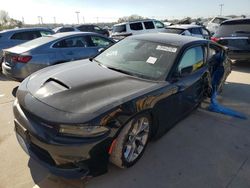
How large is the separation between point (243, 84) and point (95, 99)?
17.4 ft

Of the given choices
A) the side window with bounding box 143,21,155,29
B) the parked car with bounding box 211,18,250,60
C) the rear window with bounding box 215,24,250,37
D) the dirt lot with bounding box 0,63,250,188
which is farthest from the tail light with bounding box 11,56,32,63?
the side window with bounding box 143,21,155,29

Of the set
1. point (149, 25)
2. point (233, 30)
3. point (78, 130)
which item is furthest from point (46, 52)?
point (149, 25)

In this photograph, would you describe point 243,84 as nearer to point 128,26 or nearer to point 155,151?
point 155,151

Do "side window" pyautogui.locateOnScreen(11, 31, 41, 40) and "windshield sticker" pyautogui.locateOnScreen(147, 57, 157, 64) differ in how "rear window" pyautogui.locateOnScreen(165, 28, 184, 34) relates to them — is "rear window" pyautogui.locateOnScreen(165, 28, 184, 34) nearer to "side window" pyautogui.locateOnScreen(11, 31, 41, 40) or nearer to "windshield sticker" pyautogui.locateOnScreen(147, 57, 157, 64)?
"side window" pyautogui.locateOnScreen(11, 31, 41, 40)

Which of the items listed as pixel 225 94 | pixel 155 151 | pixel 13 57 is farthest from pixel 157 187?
pixel 13 57

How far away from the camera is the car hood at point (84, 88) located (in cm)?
252

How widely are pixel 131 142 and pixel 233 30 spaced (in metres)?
7.25

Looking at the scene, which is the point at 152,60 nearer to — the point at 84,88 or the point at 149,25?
the point at 84,88

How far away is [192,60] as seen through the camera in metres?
3.85

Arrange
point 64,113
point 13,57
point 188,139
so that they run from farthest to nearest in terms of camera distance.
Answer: point 13,57
point 188,139
point 64,113

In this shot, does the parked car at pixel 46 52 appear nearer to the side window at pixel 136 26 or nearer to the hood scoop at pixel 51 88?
the hood scoop at pixel 51 88

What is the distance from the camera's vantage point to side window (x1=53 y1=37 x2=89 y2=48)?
237 inches

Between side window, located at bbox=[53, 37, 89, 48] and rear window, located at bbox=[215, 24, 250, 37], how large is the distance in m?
5.04

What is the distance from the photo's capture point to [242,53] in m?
8.02
